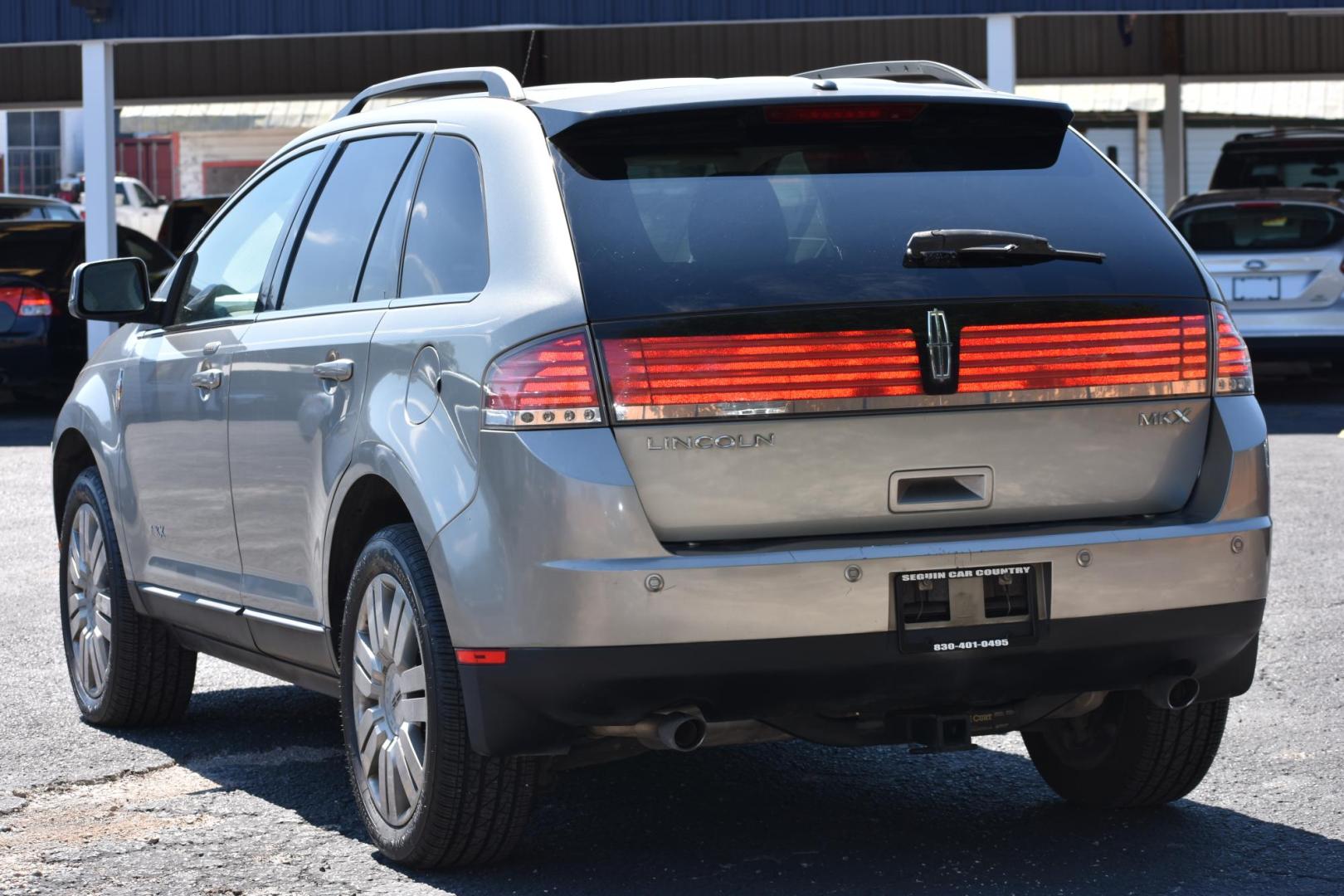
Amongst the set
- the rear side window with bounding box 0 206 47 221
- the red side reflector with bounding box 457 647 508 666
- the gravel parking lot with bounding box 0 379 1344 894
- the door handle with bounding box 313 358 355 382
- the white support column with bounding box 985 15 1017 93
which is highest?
the white support column with bounding box 985 15 1017 93

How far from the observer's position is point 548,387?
4348 mm

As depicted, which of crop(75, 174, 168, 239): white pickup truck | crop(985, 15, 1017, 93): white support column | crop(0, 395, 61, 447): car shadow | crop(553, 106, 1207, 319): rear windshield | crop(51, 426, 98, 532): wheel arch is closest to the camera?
crop(553, 106, 1207, 319): rear windshield

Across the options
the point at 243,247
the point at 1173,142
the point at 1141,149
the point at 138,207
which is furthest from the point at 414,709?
the point at 138,207

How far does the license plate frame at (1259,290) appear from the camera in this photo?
1720 centimetres

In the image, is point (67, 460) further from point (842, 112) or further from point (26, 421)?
point (26, 421)

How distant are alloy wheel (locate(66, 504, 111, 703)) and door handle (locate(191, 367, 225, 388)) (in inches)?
37.3

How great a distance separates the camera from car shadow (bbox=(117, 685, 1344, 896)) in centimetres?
476

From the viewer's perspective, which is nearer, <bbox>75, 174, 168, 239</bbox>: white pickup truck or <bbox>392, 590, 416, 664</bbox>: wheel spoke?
<bbox>392, 590, 416, 664</bbox>: wheel spoke

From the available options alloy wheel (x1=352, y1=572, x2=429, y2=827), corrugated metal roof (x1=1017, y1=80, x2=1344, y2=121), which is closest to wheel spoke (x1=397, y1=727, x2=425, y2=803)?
alloy wheel (x1=352, y1=572, x2=429, y2=827)

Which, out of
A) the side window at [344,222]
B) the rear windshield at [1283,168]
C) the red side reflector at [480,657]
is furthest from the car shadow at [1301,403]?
the red side reflector at [480,657]

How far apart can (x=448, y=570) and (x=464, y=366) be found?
42 cm

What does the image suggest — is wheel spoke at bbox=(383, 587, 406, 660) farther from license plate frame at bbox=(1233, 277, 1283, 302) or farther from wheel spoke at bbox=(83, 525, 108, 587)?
license plate frame at bbox=(1233, 277, 1283, 302)

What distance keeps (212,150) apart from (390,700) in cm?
5056

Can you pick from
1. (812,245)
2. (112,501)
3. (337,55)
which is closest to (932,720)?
(812,245)
